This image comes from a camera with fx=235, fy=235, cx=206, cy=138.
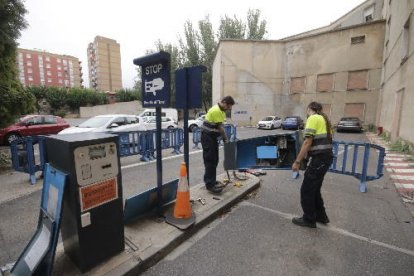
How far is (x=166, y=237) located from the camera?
9.84ft

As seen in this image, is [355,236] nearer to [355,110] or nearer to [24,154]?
[24,154]

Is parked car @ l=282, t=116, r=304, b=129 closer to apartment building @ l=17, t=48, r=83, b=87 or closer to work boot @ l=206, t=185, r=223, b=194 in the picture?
work boot @ l=206, t=185, r=223, b=194

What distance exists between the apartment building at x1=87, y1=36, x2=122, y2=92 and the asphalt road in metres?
81.9

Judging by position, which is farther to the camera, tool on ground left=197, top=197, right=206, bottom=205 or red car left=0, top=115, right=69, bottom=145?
red car left=0, top=115, right=69, bottom=145

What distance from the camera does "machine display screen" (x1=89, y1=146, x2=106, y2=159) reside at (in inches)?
89.4

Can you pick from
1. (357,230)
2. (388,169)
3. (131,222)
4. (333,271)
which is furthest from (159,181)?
(388,169)

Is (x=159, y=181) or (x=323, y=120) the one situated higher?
(x=323, y=120)

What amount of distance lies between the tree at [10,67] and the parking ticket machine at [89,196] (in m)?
5.65

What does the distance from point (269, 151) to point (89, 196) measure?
161 inches

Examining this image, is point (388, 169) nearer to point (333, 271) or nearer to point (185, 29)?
point (333, 271)

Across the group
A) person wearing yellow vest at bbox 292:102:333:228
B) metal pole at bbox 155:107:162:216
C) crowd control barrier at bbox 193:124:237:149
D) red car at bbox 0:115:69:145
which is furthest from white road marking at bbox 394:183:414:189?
red car at bbox 0:115:69:145

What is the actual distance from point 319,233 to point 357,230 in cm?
62

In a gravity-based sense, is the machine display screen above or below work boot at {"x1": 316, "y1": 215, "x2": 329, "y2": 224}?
above

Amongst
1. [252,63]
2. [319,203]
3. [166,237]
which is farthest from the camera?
[252,63]
